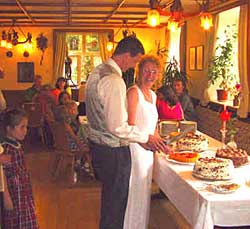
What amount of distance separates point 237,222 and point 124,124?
872mm

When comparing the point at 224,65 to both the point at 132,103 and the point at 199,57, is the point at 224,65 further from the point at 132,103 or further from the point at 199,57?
the point at 132,103

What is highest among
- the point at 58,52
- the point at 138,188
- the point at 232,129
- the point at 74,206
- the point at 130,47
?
the point at 58,52

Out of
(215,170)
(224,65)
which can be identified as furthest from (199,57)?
(215,170)

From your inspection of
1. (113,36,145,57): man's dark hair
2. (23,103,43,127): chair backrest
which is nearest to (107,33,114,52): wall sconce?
(23,103,43,127): chair backrest

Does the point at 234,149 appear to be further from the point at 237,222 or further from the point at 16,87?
the point at 16,87

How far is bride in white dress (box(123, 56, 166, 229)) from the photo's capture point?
318 cm

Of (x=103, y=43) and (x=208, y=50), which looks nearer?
(x=208, y=50)

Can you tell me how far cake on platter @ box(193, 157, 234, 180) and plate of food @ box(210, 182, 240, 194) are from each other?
0.38 feet

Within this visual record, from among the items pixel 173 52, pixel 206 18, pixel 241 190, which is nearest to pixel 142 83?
pixel 241 190

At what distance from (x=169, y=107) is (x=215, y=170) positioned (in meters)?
2.61

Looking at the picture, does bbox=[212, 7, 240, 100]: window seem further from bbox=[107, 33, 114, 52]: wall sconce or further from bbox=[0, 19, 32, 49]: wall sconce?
bbox=[0, 19, 32, 49]: wall sconce

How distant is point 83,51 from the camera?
12.5 m

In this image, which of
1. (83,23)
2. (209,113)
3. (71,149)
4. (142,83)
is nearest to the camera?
(142,83)

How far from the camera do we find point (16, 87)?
1200cm
